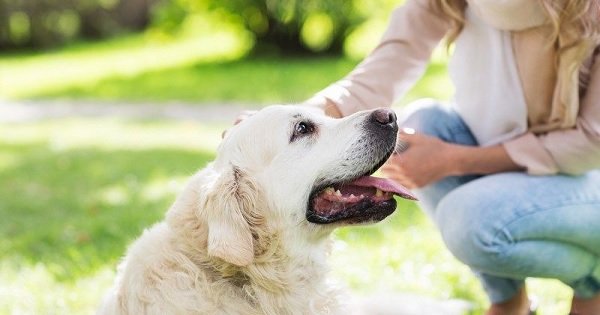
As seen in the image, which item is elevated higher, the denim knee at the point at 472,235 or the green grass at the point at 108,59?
the denim knee at the point at 472,235

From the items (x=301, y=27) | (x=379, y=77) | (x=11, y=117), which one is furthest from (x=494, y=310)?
(x=301, y=27)

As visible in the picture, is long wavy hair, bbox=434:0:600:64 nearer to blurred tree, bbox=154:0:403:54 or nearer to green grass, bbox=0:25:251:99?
green grass, bbox=0:25:251:99

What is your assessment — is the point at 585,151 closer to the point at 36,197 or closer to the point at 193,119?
the point at 36,197

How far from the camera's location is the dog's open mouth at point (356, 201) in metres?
2.85

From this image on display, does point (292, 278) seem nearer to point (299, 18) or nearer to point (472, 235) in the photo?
point (472, 235)

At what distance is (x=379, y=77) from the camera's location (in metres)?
3.49

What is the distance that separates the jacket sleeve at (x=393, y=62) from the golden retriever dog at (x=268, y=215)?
445 millimetres

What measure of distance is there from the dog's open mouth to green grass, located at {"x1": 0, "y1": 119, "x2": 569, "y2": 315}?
0.39 m

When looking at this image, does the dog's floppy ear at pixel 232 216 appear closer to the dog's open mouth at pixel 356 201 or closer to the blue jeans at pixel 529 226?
the dog's open mouth at pixel 356 201

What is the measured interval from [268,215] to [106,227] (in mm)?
2719

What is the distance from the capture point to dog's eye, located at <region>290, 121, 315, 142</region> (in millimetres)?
2965

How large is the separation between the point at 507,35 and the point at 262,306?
1480 mm

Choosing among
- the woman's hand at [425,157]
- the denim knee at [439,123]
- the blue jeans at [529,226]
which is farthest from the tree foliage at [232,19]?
the blue jeans at [529,226]

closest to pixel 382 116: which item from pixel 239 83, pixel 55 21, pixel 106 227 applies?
pixel 106 227
